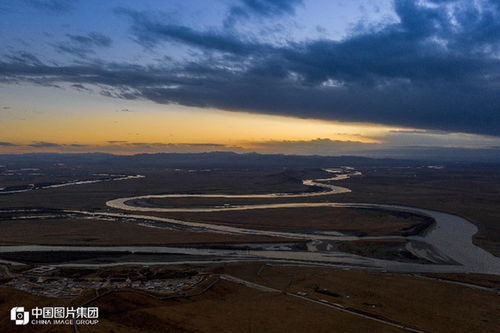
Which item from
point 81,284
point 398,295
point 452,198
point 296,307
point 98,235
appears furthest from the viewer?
point 452,198

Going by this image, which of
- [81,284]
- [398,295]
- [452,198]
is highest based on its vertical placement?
[452,198]

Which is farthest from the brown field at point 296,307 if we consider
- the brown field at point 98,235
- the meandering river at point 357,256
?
the brown field at point 98,235

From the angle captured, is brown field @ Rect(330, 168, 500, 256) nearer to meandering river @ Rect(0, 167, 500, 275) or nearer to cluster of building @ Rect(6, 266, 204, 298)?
meandering river @ Rect(0, 167, 500, 275)

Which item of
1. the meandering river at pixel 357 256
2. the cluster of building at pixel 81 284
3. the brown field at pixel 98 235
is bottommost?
the brown field at pixel 98 235

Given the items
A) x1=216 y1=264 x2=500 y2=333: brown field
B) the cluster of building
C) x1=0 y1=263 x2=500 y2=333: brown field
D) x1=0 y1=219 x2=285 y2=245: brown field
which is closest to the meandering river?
x1=0 y1=219 x2=285 y2=245: brown field

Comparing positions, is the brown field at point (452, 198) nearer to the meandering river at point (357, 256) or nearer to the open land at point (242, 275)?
the open land at point (242, 275)

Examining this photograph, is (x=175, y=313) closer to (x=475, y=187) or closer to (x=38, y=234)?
(x=38, y=234)

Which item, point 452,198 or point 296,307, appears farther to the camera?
point 452,198

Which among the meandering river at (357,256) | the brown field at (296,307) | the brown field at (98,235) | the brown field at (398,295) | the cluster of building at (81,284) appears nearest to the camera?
the brown field at (296,307)

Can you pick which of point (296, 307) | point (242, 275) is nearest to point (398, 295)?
point (296, 307)

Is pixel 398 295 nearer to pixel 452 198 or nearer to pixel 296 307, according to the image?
pixel 296 307
